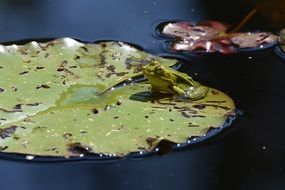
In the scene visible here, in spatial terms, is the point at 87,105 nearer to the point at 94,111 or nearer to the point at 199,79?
the point at 94,111

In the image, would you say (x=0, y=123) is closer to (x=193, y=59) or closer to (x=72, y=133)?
(x=72, y=133)

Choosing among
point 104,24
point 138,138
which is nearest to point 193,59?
point 104,24

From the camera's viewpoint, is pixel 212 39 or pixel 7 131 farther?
pixel 212 39

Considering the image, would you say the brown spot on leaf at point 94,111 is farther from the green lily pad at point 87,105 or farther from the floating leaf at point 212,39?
the floating leaf at point 212,39

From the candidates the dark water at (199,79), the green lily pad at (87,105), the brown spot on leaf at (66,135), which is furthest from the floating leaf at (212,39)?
the brown spot on leaf at (66,135)

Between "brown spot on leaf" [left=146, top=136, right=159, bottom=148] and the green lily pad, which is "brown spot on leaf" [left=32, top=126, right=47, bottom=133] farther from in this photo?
"brown spot on leaf" [left=146, top=136, right=159, bottom=148]

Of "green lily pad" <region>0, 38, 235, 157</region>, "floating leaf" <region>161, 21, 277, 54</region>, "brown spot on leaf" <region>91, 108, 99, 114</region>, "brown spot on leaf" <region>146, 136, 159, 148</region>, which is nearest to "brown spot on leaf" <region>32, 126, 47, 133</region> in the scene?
"green lily pad" <region>0, 38, 235, 157</region>

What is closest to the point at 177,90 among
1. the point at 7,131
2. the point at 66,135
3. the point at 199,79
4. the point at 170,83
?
the point at 170,83
